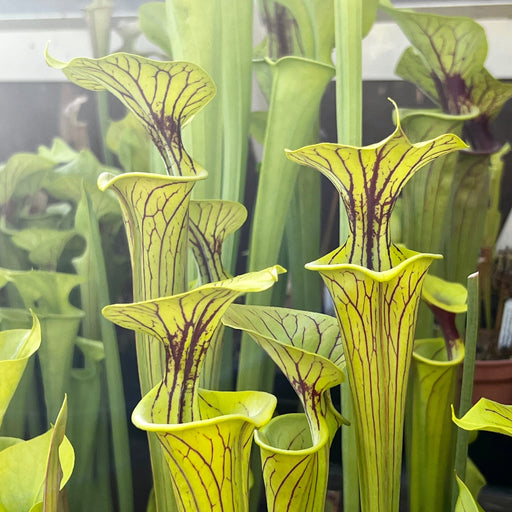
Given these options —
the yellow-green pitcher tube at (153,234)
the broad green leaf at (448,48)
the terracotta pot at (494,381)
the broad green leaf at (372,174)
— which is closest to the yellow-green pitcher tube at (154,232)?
the yellow-green pitcher tube at (153,234)

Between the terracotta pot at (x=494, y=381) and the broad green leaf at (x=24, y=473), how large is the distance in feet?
1.75

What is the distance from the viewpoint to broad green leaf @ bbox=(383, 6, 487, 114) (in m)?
0.59

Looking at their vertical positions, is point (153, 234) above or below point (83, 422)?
above

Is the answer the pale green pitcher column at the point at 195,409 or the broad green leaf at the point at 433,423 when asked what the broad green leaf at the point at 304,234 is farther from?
the pale green pitcher column at the point at 195,409

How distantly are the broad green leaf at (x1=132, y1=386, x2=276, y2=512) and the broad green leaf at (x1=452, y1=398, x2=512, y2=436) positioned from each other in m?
0.14

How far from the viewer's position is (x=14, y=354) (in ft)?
1.62

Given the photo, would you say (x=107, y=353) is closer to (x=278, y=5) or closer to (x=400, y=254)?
(x=400, y=254)

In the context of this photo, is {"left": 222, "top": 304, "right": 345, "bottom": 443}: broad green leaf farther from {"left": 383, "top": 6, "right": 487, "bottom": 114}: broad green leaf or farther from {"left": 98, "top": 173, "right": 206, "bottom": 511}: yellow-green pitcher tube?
{"left": 383, "top": 6, "right": 487, "bottom": 114}: broad green leaf

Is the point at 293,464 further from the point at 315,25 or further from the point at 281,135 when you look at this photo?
the point at 315,25

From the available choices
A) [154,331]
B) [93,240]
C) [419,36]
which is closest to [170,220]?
[154,331]

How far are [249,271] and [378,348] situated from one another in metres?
0.21

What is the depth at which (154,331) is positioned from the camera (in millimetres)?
385

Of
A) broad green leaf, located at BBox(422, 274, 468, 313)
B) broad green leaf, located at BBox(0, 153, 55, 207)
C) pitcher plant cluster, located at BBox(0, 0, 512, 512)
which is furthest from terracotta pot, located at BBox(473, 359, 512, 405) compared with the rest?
broad green leaf, located at BBox(0, 153, 55, 207)

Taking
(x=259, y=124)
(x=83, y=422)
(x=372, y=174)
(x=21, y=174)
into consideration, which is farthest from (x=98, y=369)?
(x=372, y=174)
